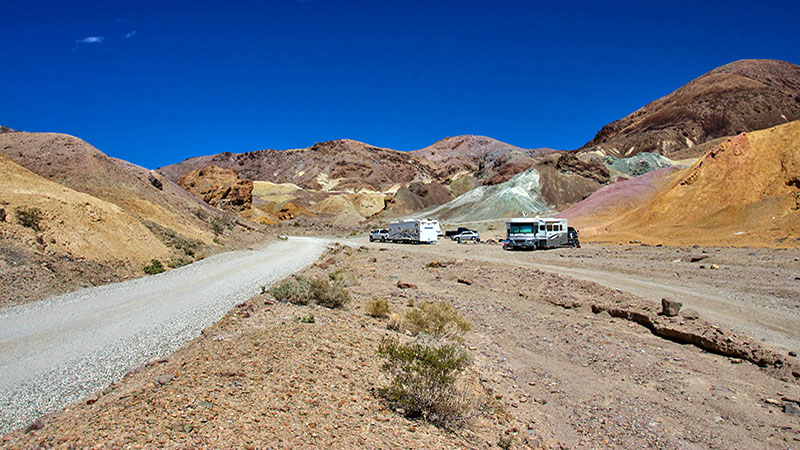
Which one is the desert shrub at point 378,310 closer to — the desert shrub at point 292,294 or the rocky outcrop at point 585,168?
the desert shrub at point 292,294

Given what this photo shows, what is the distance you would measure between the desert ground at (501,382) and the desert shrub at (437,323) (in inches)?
16.8

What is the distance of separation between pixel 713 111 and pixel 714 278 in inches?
5761

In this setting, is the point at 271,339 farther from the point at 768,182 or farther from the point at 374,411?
the point at 768,182

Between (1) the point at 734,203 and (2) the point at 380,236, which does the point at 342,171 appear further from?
(1) the point at 734,203

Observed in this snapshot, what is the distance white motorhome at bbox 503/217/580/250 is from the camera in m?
34.0

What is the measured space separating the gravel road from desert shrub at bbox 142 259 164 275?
5.10 feet

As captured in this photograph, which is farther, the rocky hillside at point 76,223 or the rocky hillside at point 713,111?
the rocky hillside at point 713,111

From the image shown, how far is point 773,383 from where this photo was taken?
786cm

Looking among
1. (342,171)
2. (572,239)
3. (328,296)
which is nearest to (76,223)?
(328,296)

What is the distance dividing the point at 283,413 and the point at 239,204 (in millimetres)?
65151

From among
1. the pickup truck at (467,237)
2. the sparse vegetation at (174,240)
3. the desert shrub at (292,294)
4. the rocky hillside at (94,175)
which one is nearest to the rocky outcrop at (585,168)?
the pickup truck at (467,237)

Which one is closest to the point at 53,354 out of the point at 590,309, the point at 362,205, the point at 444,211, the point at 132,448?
the point at 132,448

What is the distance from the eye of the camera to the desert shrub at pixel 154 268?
16970mm

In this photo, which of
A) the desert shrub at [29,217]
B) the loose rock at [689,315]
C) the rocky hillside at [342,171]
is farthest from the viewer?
the rocky hillside at [342,171]
